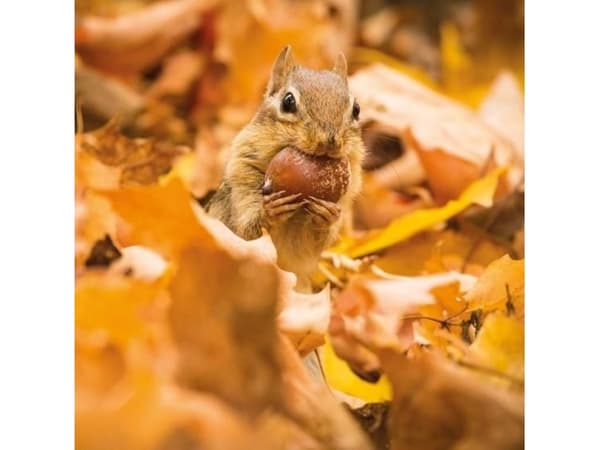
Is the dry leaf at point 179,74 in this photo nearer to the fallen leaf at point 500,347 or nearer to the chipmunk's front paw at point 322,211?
the chipmunk's front paw at point 322,211

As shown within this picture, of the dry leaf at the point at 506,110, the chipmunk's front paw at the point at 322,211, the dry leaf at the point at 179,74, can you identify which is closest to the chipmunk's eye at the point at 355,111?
the chipmunk's front paw at the point at 322,211

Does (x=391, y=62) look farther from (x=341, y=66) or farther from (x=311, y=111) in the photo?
(x=311, y=111)

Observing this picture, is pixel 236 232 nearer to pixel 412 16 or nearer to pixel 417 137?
pixel 417 137

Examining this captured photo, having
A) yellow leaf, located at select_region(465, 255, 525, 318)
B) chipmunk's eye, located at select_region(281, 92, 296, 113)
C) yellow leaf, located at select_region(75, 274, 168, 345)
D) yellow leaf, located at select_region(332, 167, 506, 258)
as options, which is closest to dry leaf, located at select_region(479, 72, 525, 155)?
yellow leaf, located at select_region(332, 167, 506, 258)

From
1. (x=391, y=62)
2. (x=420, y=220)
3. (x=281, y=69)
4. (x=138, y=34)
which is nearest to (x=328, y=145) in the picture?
(x=281, y=69)
